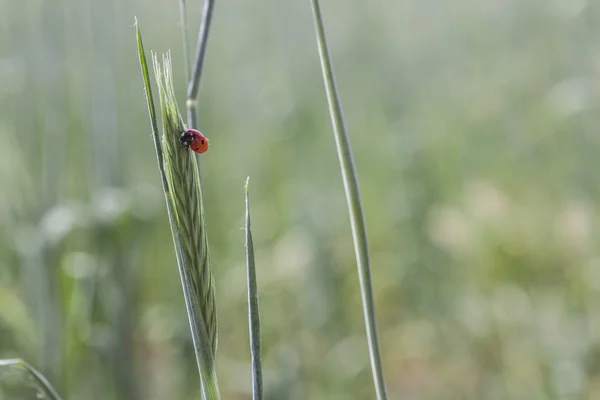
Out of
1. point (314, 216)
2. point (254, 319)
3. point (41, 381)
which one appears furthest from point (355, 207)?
point (314, 216)

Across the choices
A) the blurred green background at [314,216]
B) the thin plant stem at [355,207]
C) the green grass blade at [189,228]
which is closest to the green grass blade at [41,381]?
the green grass blade at [189,228]

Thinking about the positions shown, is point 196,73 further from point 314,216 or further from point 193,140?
point 314,216

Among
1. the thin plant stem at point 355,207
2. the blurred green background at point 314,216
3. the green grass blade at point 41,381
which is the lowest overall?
the blurred green background at point 314,216

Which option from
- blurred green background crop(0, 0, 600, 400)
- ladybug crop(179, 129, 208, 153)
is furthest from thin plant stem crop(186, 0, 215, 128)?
blurred green background crop(0, 0, 600, 400)

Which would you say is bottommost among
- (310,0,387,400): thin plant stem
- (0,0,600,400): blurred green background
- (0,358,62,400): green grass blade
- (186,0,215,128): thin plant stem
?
(0,0,600,400): blurred green background

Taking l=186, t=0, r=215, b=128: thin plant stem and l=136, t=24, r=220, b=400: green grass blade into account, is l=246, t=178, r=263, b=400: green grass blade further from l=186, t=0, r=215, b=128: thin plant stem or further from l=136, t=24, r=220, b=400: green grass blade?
l=186, t=0, r=215, b=128: thin plant stem

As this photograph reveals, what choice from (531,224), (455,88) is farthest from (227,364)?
(455,88)

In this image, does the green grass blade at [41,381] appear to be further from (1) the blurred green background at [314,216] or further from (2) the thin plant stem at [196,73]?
(1) the blurred green background at [314,216]

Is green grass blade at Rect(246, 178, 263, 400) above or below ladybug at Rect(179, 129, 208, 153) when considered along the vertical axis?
below
